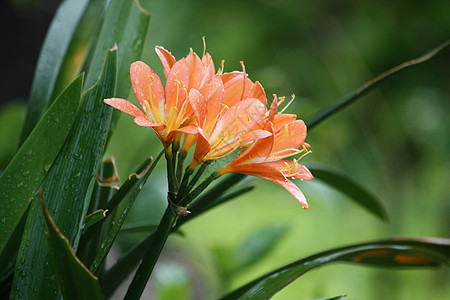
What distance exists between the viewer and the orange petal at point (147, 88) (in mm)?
319

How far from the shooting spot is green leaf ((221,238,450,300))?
385mm

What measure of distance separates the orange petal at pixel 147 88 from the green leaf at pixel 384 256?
0.16 meters

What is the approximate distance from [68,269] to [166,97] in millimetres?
133

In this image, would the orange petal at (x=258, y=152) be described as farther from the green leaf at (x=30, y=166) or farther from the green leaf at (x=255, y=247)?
the green leaf at (x=255, y=247)

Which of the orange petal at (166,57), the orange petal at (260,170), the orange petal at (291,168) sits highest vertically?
the orange petal at (166,57)

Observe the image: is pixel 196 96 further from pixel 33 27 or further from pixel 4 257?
pixel 33 27

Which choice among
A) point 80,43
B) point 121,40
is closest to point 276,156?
point 121,40

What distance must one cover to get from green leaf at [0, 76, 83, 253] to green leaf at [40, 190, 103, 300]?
0.33ft

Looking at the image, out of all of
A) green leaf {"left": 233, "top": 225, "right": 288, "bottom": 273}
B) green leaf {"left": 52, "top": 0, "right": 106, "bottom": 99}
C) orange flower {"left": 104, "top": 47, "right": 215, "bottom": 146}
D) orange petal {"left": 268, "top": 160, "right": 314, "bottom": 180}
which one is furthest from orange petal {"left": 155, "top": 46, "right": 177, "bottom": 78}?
green leaf {"left": 233, "top": 225, "right": 288, "bottom": 273}

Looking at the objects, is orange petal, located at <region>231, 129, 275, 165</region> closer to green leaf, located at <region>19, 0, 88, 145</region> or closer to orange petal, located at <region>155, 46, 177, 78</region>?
orange petal, located at <region>155, 46, 177, 78</region>

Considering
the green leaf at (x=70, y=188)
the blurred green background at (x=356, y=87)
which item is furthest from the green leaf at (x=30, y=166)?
the blurred green background at (x=356, y=87)

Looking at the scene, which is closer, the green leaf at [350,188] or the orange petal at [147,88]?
the orange petal at [147,88]

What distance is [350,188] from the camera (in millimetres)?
509

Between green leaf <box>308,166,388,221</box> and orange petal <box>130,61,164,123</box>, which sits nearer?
orange petal <box>130,61,164,123</box>
